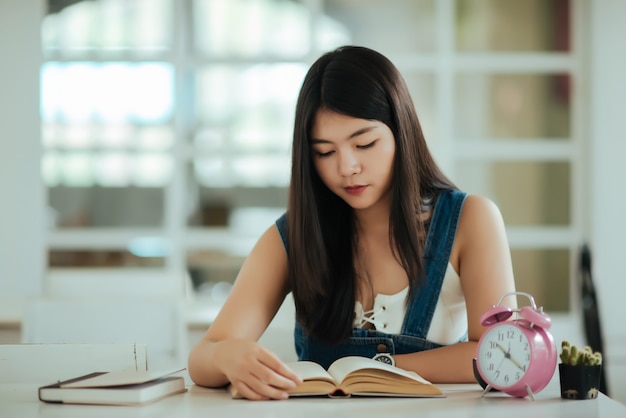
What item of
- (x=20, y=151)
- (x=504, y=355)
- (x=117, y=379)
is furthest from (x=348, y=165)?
(x=20, y=151)

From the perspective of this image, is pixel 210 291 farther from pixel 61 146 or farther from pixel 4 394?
pixel 4 394

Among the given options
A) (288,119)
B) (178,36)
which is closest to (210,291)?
(288,119)

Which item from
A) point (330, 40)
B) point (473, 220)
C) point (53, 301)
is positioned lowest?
point (53, 301)

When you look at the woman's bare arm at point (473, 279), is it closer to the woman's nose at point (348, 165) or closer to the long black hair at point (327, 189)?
the long black hair at point (327, 189)

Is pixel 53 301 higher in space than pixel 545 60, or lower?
lower

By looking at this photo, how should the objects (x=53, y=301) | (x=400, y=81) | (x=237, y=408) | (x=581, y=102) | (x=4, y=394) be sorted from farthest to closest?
(x=581, y=102) → (x=53, y=301) → (x=400, y=81) → (x=4, y=394) → (x=237, y=408)

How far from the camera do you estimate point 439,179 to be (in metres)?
2.03

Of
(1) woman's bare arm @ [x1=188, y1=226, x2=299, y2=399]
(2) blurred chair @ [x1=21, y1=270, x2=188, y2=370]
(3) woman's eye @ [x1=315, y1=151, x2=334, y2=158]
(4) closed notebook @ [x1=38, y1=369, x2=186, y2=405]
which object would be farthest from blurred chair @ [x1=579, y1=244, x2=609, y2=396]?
(4) closed notebook @ [x1=38, y1=369, x2=186, y2=405]

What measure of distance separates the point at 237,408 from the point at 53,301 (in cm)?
137

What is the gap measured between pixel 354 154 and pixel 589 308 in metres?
2.27

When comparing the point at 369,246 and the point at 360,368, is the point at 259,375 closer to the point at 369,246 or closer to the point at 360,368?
the point at 360,368

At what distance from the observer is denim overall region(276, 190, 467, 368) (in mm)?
1905

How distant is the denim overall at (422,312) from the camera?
191 cm

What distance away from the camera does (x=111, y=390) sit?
1.49 m
